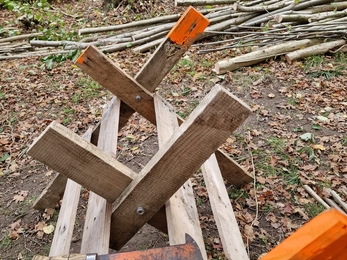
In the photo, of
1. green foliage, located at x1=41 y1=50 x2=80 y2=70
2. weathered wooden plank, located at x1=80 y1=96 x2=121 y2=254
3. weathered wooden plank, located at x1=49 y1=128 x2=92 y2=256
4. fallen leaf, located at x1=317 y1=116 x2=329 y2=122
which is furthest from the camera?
green foliage, located at x1=41 y1=50 x2=80 y2=70

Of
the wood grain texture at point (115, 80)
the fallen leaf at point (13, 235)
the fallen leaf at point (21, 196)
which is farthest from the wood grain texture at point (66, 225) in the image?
the fallen leaf at point (21, 196)

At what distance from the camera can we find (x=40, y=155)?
1.21m

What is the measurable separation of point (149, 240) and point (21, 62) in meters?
4.90

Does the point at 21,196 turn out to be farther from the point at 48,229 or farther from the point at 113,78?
the point at 113,78

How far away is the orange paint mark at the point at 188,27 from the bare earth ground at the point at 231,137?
5.20ft

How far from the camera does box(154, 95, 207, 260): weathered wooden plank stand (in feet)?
4.82

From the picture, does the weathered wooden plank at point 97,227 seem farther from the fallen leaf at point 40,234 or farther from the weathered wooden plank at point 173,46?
the fallen leaf at point 40,234

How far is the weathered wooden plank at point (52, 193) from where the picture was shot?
2662mm

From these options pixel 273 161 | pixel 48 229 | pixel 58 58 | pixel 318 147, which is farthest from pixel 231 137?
pixel 58 58

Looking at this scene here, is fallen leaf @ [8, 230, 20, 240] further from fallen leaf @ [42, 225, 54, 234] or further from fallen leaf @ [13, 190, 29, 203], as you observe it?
fallen leaf @ [13, 190, 29, 203]

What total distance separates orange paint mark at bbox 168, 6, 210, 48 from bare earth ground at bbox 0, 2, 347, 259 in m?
1.58

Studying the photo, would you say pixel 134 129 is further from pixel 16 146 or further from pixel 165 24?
pixel 165 24

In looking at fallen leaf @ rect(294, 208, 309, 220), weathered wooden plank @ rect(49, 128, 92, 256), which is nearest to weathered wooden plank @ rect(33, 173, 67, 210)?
weathered wooden plank @ rect(49, 128, 92, 256)

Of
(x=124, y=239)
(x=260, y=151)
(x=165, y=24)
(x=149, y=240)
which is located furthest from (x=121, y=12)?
(x=124, y=239)
